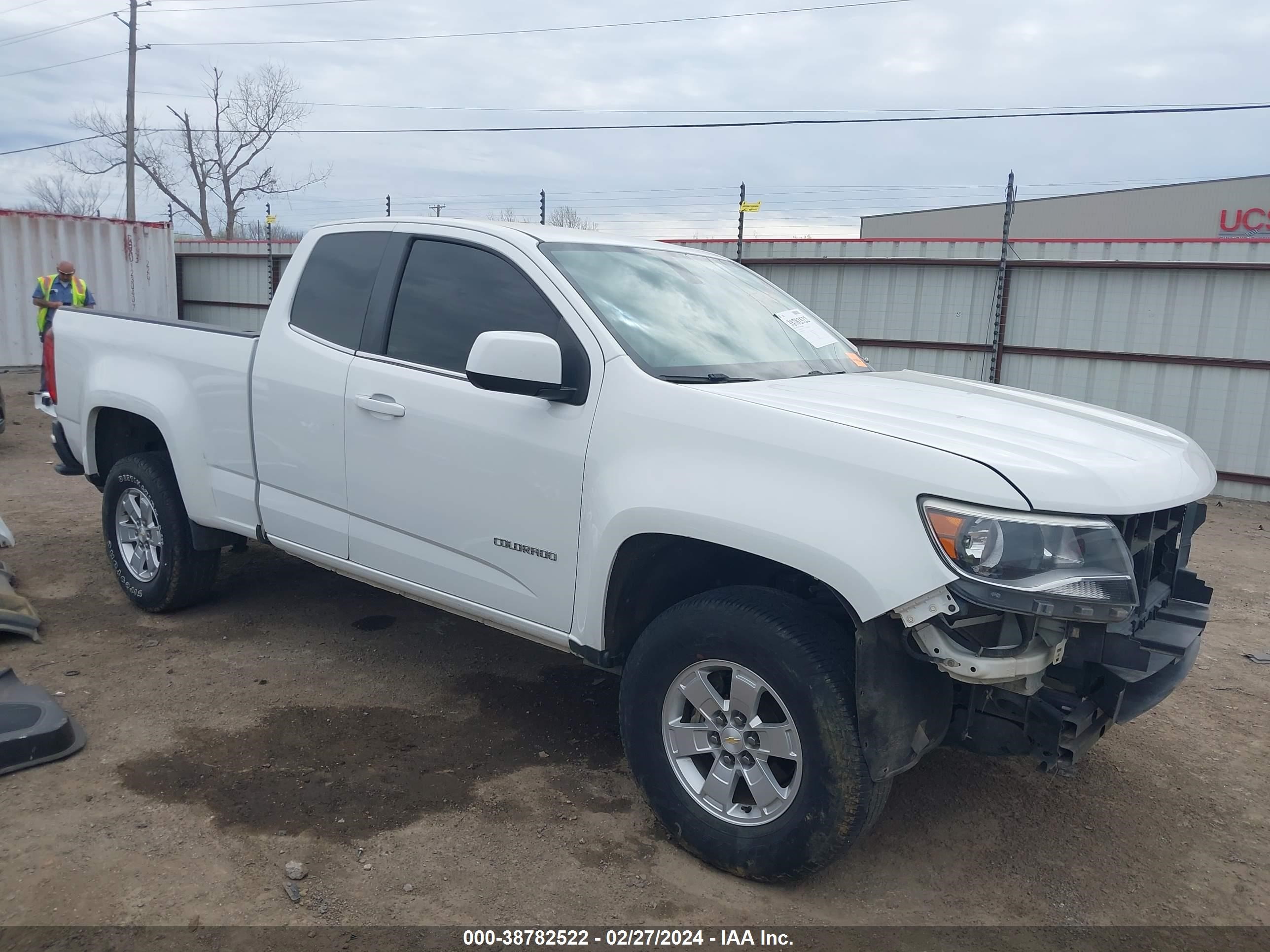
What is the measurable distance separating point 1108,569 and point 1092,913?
120cm

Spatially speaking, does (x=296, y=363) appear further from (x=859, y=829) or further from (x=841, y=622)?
(x=859, y=829)

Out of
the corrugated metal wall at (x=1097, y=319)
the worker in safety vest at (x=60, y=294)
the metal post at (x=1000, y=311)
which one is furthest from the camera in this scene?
the worker in safety vest at (x=60, y=294)

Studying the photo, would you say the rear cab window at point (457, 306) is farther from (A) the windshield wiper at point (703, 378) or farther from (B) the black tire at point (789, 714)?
(B) the black tire at point (789, 714)

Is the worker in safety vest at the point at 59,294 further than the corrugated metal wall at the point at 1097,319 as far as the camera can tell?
Yes

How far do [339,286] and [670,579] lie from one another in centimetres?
200

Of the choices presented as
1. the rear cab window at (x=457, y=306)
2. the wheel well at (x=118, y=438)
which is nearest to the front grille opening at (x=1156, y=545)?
the rear cab window at (x=457, y=306)

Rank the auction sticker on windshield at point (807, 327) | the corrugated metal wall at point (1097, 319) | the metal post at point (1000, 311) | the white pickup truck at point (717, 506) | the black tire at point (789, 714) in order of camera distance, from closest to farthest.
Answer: the white pickup truck at point (717, 506)
the black tire at point (789, 714)
the auction sticker on windshield at point (807, 327)
the corrugated metal wall at point (1097, 319)
the metal post at point (1000, 311)

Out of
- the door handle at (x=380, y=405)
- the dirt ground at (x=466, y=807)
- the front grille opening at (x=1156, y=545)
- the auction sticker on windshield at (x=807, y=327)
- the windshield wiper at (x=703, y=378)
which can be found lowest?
the dirt ground at (x=466, y=807)

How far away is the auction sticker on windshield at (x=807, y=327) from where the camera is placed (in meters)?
4.00

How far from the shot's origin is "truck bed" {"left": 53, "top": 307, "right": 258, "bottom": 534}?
4.42 meters

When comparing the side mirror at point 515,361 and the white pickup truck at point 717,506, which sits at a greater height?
the side mirror at point 515,361

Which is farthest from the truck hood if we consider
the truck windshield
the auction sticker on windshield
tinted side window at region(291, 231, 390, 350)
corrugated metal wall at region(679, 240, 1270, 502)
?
corrugated metal wall at region(679, 240, 1270, 502)

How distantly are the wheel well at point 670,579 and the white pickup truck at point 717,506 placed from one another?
0.5 inches

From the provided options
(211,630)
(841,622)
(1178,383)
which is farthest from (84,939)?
(1178,383)
